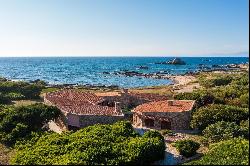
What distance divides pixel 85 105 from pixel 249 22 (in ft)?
101

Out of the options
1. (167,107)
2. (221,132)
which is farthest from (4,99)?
(221,132)

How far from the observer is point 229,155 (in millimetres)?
29453

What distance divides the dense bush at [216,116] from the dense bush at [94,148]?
1066 cm

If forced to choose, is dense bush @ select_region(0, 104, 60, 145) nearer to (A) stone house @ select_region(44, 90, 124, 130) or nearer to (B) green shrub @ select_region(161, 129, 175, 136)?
(A) stone house @ select_region(44, 90, 124, 130)

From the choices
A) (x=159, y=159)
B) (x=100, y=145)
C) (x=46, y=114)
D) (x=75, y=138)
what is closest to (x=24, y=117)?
(x=46, y=114)

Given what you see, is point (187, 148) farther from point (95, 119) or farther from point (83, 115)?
point (83, 115)

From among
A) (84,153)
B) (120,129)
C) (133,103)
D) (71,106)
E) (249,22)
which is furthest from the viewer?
(133,103)

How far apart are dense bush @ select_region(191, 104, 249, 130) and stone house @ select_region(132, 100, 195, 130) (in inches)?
76.0

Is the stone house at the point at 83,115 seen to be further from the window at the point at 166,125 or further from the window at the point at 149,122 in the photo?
the window at the point at 166,125

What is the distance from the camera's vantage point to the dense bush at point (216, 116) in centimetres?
4416

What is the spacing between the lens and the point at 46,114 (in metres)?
43.7

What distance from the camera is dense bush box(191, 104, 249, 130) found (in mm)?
44156

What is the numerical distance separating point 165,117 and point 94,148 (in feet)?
60.0

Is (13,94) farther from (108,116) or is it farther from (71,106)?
(108,116)
